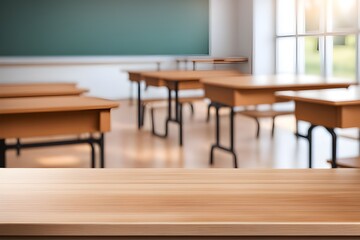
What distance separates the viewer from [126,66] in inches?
459

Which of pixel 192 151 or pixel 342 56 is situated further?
pixel 342 56

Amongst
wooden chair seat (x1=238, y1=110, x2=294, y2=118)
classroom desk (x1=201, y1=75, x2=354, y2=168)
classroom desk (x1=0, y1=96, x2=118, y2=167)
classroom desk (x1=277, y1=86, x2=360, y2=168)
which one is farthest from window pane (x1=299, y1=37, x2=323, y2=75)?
classroom desk (x1=0, y1=96, x2=118, y2=167)

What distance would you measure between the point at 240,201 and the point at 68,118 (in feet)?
8.67

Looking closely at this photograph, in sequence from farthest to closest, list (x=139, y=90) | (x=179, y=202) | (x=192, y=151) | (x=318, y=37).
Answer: (x=318, y=37) < (x=139, y=90) < (x=192, y=151) < (x=179, y=202)

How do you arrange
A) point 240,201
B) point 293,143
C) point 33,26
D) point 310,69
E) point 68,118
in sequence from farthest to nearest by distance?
1. point 33,26
2. point 310,69
3. point 293,143
4. point 68,118
5. point 240,201

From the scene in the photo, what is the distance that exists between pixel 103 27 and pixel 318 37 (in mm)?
4351

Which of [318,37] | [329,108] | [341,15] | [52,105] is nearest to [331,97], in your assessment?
[329,108]

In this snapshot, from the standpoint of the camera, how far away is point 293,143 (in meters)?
6.26

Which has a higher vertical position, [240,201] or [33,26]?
[33,26]

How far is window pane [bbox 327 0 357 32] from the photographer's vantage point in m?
8.27

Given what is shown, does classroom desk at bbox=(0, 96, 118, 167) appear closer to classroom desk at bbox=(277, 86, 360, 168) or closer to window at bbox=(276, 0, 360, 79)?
classroom desk at bbox=(277, 86, 360, 168)

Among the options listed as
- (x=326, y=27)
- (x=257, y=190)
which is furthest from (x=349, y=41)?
(x=257, y=190)

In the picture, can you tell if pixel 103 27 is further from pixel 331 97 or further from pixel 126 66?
pixel 331 97

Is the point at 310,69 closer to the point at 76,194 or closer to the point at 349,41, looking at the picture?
the point at 349,41
